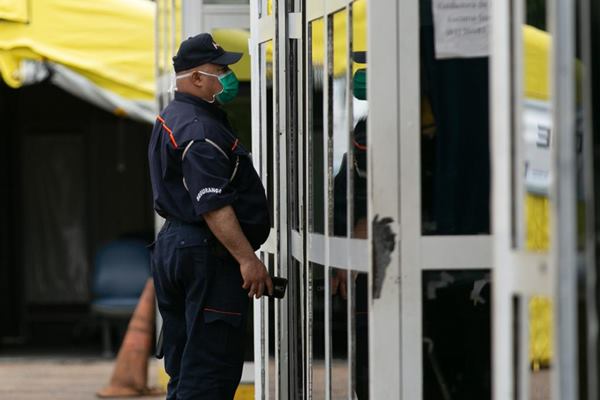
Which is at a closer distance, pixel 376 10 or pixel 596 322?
pixel 596 322

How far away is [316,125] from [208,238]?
577mm

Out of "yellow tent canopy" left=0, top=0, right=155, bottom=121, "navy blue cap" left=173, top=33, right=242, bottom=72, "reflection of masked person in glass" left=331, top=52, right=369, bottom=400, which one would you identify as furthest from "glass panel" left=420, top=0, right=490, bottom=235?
"yellow tent canopy" left=0, top=0, right=155, bottom=121

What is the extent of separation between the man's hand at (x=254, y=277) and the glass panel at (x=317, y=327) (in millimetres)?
167

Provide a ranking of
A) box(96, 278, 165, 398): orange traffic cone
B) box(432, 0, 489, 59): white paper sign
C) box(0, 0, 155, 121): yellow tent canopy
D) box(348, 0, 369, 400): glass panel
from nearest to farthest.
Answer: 1. box(432, 0, 489, 59): white paper sign
2. box(348, 0, 369, 400): glass panel
3. box(0, 0, 155, 121): yellow tent canopy
4. box(96, 278, 165, 398): orange traffic cone

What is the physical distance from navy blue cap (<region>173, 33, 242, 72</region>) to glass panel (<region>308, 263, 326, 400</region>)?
0.87 m

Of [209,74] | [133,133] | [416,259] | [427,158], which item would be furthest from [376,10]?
[133,133]

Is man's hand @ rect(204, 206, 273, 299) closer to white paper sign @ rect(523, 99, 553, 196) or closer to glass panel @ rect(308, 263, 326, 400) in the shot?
glass panel @ rect(308, 263, 326, 400)

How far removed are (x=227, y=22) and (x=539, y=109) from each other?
4450mm

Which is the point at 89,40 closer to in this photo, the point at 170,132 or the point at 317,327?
the point at 170,132

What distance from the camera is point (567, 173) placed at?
2604mm

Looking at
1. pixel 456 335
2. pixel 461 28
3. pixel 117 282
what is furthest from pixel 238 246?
pixel 117 282

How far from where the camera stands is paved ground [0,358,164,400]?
32.2 ft

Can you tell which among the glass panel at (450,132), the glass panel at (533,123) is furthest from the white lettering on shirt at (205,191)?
the glass panel at (533,123)

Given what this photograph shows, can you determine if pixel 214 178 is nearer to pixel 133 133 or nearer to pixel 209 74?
pixel 209 74
